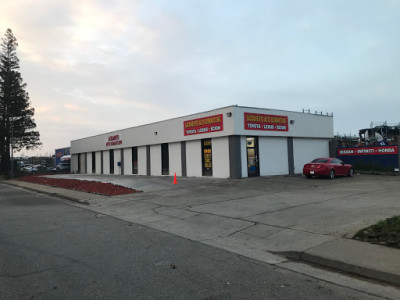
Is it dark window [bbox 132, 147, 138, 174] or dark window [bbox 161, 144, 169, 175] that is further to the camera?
dark window [bbox 132, 147, 138, 174]

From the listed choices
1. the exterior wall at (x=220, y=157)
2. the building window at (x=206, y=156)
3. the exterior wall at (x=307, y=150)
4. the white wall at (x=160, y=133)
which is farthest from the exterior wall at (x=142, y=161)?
the exterior wall at (x=307, y=150)

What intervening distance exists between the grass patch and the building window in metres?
16.5

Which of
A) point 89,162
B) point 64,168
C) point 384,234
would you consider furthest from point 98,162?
point 384,234

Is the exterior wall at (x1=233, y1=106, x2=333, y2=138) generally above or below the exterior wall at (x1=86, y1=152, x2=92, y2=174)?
above

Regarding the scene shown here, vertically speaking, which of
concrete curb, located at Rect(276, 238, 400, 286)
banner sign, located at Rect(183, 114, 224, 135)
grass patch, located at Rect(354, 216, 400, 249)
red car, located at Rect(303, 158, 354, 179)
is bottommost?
concrete curb, located at Rect(276, 238, 400, 286)

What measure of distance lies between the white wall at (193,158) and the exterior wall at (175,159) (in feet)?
3.45

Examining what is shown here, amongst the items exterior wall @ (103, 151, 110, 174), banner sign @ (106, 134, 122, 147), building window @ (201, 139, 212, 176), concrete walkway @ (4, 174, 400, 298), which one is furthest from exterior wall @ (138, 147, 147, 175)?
concrete walkway @ (4, 174, 400, 298)

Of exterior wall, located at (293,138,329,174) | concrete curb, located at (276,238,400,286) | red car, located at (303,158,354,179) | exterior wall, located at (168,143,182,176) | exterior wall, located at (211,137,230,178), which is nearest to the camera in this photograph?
concrete curb, located at (276,238,400,286)

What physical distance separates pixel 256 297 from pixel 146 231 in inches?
185

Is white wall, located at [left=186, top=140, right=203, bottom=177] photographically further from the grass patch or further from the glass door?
the grass patch

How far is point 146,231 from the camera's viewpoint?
830 cm

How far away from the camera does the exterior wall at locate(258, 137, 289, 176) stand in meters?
22.9

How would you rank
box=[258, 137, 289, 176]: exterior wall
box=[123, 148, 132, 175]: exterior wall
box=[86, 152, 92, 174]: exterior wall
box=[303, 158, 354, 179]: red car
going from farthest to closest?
1. box=[86, 152, 92, 174]: exterior wall
2. box=[123, 148, 132, 175]: exterior wall
3. box=[258, 137, 289, 176]: exterior wall
4. box=[303, 158, 354, 179]: red car

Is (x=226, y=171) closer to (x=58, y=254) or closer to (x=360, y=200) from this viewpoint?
(x=360, y=200)
